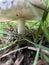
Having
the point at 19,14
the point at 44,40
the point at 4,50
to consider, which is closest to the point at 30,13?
the point at 19,14

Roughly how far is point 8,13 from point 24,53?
0.26 meters

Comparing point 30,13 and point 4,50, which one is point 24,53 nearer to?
point 4,50

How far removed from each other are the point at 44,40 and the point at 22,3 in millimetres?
266

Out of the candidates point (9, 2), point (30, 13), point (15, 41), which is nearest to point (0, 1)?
point (9, 2)

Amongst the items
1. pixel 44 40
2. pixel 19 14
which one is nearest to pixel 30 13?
pixel 19 14

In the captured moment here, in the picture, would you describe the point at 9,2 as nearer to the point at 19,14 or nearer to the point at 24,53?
the point at 19,14

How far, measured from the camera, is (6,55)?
4.02 feet

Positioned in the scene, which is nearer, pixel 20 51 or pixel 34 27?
pixel 20 51

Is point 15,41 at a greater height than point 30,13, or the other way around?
point 30,13

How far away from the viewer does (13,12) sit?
1.14m

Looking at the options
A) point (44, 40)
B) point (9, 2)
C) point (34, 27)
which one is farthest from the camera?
point (34, 27)

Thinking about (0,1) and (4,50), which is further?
(4,50)

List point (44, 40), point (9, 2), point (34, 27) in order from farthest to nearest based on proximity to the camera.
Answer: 1. point (34, 27)
2. point (44, 40)
3. point (9, 2)

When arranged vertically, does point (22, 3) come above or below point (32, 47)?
above
